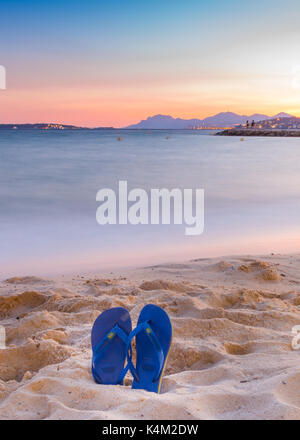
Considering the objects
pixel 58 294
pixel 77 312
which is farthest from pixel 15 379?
pixel 58 294

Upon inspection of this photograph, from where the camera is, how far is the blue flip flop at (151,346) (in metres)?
2.25

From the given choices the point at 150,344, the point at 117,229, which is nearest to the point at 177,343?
the point at 150,344

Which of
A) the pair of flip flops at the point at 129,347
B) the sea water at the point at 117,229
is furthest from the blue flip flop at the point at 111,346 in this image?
the sea water at the point at 117,229

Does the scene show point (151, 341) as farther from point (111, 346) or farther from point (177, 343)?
point (177, 343)

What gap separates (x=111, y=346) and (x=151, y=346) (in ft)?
0.82

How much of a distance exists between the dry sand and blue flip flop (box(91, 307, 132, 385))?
9cm

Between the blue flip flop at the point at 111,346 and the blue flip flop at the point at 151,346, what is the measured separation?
3.4 inches

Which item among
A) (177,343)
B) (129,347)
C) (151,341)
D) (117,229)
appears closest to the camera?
(129,347)

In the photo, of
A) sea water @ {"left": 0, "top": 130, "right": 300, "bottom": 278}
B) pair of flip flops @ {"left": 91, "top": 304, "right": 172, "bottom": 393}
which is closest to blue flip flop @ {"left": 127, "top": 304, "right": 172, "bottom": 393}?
pair of flip flops @ {"left": 91, "top": 304, "right": 172, "bottom": 393}

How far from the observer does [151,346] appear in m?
2.43

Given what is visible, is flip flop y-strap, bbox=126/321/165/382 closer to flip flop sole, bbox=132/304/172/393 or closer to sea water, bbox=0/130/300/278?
flip flop sole, bbox=132/304/172/393

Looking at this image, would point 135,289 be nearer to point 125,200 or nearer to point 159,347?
point 159,347

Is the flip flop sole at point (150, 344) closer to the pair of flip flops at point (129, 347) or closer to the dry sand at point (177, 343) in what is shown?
the pair of flip flops at point (129, 347)

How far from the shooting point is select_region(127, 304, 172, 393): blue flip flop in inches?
88.4
